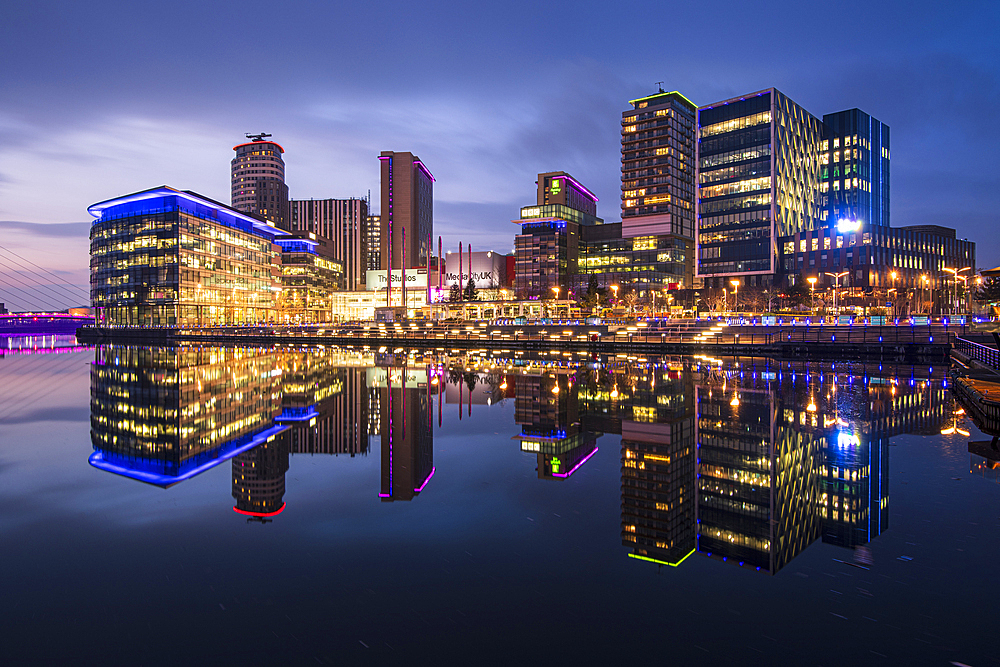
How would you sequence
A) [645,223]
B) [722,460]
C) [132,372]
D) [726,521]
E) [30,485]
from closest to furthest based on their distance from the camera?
[726,521], [30,485], [722,460], [132,372], [645,223]

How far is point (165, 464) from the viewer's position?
15.6 m

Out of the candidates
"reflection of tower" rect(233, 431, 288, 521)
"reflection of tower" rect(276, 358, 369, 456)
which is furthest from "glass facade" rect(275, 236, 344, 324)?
"reflection of tower" rect(233, 431, 288, 521)

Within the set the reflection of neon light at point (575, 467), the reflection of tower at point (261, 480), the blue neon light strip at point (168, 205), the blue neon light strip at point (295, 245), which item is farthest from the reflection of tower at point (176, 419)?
the blue neon light strip at point (295, 245)

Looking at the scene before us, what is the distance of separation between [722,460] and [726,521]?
4343 millimetres

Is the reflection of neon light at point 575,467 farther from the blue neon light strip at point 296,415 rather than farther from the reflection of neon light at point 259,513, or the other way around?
the blue neon light strip at point 296,415

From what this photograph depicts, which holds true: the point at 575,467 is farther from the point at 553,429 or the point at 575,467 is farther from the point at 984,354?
the point at 984,354

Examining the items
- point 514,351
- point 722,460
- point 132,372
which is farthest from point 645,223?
point 722,460

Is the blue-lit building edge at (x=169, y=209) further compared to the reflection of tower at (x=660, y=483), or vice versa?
the blue-lit building edge at (x=169, y=209)

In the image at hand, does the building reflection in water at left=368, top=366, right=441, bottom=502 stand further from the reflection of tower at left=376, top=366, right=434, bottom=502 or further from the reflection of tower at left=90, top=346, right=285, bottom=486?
the reflection of tower at left=90, top=346, right=285, bottom=486

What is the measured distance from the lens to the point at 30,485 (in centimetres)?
1373

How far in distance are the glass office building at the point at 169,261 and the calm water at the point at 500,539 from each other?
119 m

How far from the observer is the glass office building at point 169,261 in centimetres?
12762

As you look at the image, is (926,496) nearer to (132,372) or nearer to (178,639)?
(178,639)

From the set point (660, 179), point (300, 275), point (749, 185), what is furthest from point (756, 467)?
point (300, 275)
